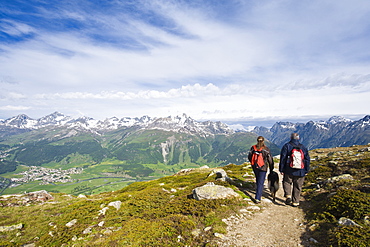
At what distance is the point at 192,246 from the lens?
402 inches

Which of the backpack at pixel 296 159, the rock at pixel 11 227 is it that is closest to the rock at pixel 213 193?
the backpack at pixel 296 159

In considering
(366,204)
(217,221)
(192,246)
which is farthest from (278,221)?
(192,246)

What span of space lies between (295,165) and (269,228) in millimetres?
5955

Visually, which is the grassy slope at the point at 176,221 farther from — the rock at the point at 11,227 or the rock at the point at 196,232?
the rock at the point at 11,227

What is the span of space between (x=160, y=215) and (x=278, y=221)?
944 centimetres

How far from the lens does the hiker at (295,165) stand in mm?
15117

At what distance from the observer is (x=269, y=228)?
469 inches

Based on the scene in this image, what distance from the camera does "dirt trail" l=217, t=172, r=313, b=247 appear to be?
33.3ft

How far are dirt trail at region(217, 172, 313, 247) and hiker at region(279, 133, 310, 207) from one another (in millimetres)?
1289

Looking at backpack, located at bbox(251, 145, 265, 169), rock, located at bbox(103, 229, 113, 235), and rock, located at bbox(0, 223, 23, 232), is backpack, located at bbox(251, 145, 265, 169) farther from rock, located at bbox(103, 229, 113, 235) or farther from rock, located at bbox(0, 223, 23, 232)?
rock, located at bbox(0, 223, 23, 232)

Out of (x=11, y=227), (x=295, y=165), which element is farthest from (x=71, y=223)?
(x=295, y=165)

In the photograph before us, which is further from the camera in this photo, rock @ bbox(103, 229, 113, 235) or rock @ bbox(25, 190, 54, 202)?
rock @ bbox(25, 190, 54, 202)

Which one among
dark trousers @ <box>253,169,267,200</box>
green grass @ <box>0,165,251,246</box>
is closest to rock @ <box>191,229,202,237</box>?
green grass @ <box>0,165,251,246</box>

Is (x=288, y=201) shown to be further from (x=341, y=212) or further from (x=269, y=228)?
(x=269, y=228)
